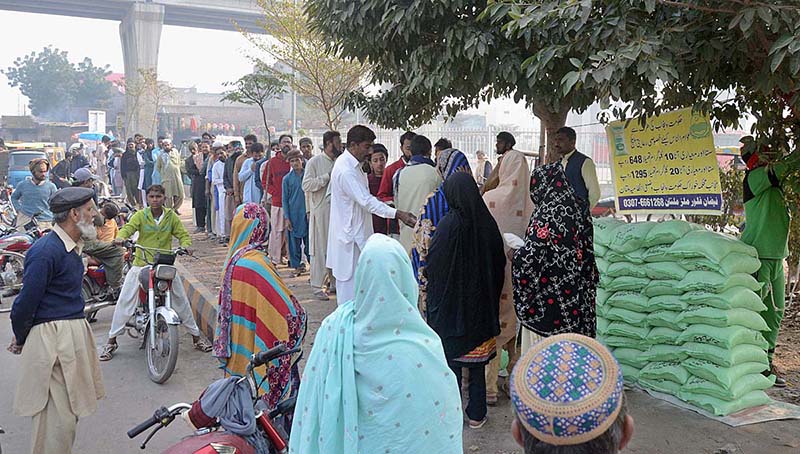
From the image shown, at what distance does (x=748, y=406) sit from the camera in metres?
5.01

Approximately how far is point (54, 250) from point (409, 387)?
8.44 feet

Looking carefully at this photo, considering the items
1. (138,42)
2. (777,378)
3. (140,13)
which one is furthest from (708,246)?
(140,13)

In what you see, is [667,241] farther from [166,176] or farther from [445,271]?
[166,176]

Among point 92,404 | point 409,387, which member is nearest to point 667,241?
point 409,387

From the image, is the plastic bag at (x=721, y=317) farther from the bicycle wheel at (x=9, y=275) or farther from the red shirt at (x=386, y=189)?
A: the bicycle wheel at (x=9, y=275)

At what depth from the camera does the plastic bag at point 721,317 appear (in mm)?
4883

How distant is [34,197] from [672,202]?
29.7ft

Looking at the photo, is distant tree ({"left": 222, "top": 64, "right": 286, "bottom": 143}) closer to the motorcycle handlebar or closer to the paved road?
the paved road

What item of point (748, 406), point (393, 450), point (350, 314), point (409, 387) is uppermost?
point (350, 314)

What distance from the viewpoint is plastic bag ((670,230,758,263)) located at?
495 cm

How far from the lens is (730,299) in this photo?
487 cm

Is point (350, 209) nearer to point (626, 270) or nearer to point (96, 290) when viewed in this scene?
point (626, 270)

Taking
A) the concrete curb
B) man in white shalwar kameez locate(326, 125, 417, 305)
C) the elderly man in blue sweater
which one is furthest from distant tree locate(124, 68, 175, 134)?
man in white shalwar kameez locate(326, 125, 417, 305)

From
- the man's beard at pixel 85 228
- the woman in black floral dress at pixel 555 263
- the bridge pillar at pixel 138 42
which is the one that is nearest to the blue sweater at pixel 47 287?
the man's beard at pixel 85 228
